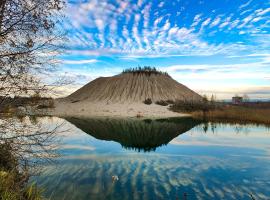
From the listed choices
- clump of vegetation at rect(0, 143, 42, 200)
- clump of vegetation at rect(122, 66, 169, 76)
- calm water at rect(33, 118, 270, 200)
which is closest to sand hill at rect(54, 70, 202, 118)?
clump of vegetation at rect(122, 66, 169, 76)

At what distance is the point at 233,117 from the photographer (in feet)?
128

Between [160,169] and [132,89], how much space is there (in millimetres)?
64120

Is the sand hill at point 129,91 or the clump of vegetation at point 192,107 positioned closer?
the clump of vegetation at point 192,107

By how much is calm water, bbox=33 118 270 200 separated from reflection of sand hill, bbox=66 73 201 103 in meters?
47.8

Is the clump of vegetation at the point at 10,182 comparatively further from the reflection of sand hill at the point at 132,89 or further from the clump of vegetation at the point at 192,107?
the reflection of sand hill at the point at 132,89

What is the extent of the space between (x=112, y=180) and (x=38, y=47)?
5.45 metres

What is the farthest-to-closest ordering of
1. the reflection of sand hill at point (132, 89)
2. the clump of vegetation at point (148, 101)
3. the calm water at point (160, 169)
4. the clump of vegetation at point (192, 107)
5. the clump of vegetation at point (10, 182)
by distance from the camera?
the reflection of sand hill at point (132, 89)
the clump of vegetation at point (148, 101)
the clump of vegetation at point (192, 107)
the calm water at point (160, 169)
the clump of vegetation at point (10, 182)

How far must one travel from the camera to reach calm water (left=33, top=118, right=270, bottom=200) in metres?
10.1

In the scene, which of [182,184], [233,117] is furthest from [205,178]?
[233,117]

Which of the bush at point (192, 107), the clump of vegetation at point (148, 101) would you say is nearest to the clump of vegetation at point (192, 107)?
the bush at point (192, 107)

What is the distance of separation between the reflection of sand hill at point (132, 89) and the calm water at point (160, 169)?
47.8 meters

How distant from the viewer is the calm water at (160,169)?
33.0 feet

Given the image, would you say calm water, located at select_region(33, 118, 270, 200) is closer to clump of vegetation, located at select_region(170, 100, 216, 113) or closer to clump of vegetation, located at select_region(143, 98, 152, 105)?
clump of vegetation, located at select_region(170, 100, 216, 113)

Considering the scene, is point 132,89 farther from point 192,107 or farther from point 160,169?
point 160,169
